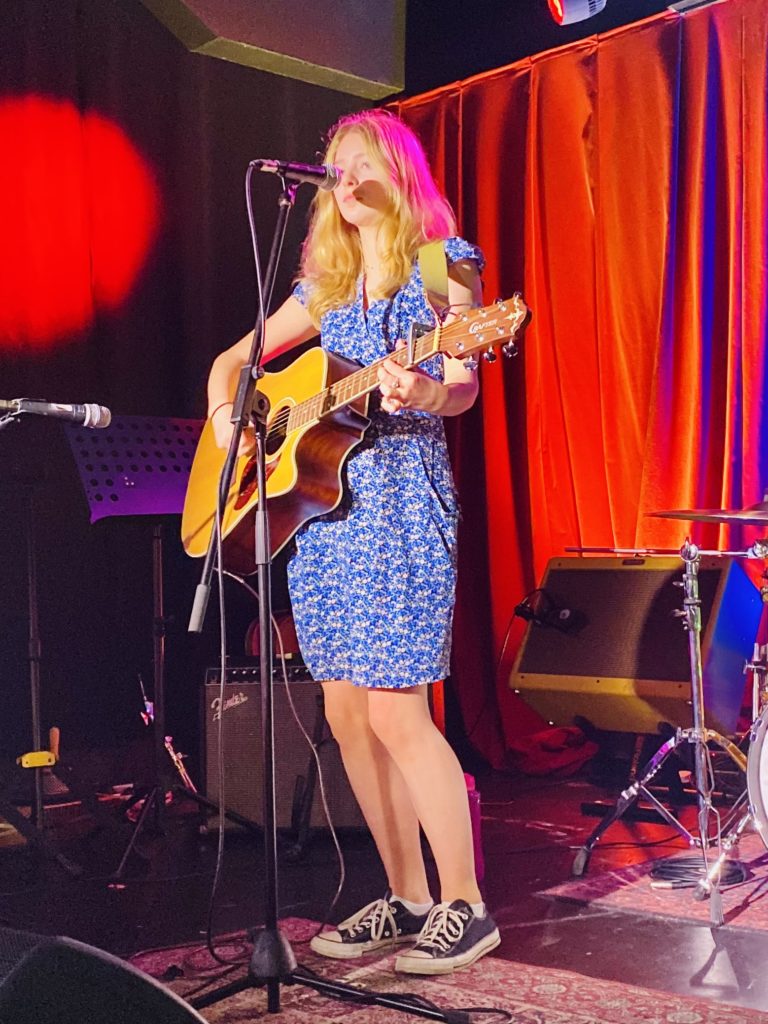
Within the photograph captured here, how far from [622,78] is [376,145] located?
254 cm

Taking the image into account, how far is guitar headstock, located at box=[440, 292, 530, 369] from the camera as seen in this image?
2166 millimetres

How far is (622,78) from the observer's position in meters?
4.77

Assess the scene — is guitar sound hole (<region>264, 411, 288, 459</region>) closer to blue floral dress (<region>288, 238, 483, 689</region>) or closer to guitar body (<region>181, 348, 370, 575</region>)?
guitar body (<region>181, 348, 370, 575</region>)

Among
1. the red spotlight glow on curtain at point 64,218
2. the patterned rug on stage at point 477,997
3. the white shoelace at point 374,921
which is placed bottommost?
the patterned rug on stage at point 477,997

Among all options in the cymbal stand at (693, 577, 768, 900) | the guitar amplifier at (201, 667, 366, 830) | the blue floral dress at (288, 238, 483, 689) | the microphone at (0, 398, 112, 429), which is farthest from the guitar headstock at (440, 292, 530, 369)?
the guitar amplifier at (201, 667, 366, 830)

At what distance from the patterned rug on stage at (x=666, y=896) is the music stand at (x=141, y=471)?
1.34 meters

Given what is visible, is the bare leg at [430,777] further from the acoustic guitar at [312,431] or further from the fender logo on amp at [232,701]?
the fender logo on amp at [232,701]

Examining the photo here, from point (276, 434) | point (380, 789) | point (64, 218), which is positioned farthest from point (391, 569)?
point (64, 218)

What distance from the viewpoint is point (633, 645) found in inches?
156

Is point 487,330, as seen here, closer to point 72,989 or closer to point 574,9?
point 72,989

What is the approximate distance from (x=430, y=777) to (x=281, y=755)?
140 centimetres

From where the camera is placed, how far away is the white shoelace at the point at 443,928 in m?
2.52

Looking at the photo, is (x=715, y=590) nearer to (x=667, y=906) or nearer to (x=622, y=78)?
(x=667, y=906)

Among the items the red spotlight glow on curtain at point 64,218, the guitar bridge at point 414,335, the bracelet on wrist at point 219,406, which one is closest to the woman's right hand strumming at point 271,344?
the bracelet on wrist at point 219,406
